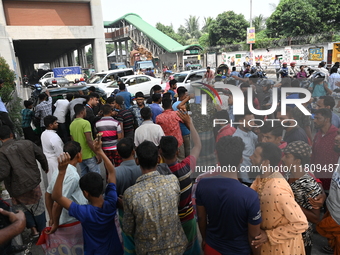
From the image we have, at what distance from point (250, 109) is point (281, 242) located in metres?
1.83

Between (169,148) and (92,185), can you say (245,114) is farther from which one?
(92,185)

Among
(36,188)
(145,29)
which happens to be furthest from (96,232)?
(145,29)

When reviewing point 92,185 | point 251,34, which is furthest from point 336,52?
point 92,185

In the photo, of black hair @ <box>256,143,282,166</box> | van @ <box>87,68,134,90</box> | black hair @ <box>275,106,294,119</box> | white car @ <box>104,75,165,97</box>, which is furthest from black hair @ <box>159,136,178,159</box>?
van @ <box>87,68,134,90</box>

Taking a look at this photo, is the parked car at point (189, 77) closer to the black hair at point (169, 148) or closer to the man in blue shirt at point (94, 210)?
the black hair at point (169, 148)

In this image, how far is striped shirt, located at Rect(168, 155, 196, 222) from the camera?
2.52 meters

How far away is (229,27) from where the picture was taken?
37531 mm

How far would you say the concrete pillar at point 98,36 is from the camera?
81.1 feet

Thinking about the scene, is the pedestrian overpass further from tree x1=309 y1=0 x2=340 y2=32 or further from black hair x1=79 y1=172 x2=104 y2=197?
black hair x1=79 y1=172 x2=104 y2=197

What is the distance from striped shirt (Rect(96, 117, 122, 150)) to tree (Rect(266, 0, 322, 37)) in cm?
2951

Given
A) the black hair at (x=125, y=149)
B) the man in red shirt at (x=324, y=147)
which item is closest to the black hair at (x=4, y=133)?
the black hair at (x=125, y=149)

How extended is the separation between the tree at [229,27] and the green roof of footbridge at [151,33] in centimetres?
461

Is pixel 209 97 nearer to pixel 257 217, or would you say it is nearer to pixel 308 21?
pixel 257 217

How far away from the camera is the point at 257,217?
197 cm
